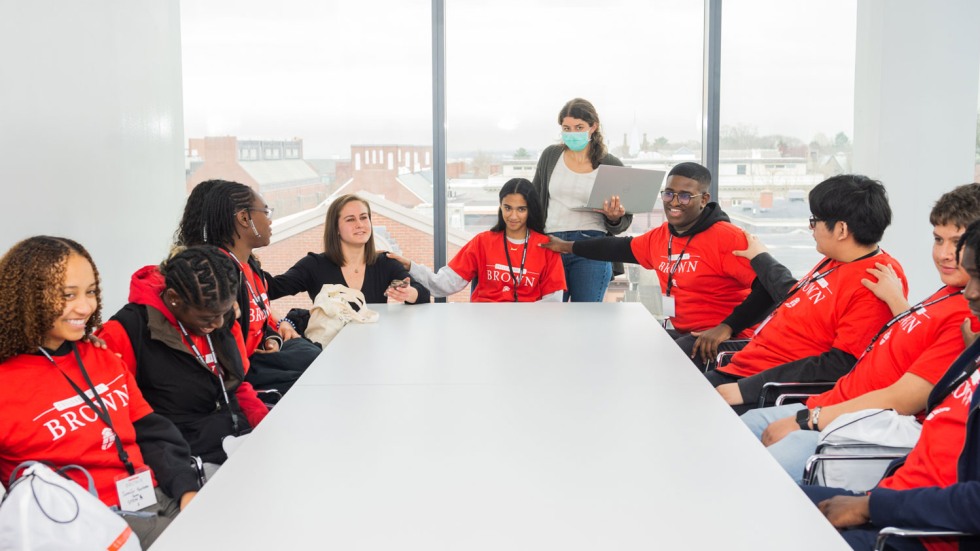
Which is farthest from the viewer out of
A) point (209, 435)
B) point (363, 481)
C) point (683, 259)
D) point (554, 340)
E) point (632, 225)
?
point (632, 225)

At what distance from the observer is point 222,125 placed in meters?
5.20

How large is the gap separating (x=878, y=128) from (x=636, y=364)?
9.94 feet

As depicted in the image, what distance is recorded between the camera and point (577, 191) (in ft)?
14.7

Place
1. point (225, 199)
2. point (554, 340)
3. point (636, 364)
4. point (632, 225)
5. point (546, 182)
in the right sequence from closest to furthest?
1. point (636, 364)
2. point (554, 340)
3. point (225, 199)
4. point (546, 182)
5. point (632, 225)

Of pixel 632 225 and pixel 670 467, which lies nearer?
pixel 670 467

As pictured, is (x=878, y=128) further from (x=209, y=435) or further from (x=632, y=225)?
(x=209, y=435)

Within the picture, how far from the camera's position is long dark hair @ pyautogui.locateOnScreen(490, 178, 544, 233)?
13.2 feet

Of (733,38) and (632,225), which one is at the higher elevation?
(733,38)

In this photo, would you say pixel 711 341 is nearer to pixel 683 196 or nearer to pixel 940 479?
pixel 683 196

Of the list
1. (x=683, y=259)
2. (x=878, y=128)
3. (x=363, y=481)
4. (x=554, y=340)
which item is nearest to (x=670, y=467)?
(x=363, y=481)

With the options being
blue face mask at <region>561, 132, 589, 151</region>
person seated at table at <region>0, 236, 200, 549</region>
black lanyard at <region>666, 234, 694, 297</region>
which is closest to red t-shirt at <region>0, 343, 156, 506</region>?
person seated at table at <region>0, 236, 200, 549</region>

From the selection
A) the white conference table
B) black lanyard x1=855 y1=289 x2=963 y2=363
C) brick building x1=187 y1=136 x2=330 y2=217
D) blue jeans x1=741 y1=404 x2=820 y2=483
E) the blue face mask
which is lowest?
blue jeans x1=741 y1=404 x2=820 y2=483

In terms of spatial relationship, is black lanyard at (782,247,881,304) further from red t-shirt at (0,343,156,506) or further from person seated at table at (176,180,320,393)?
red t-shirt at (0,343,156,506)

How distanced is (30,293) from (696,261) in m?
2.63
